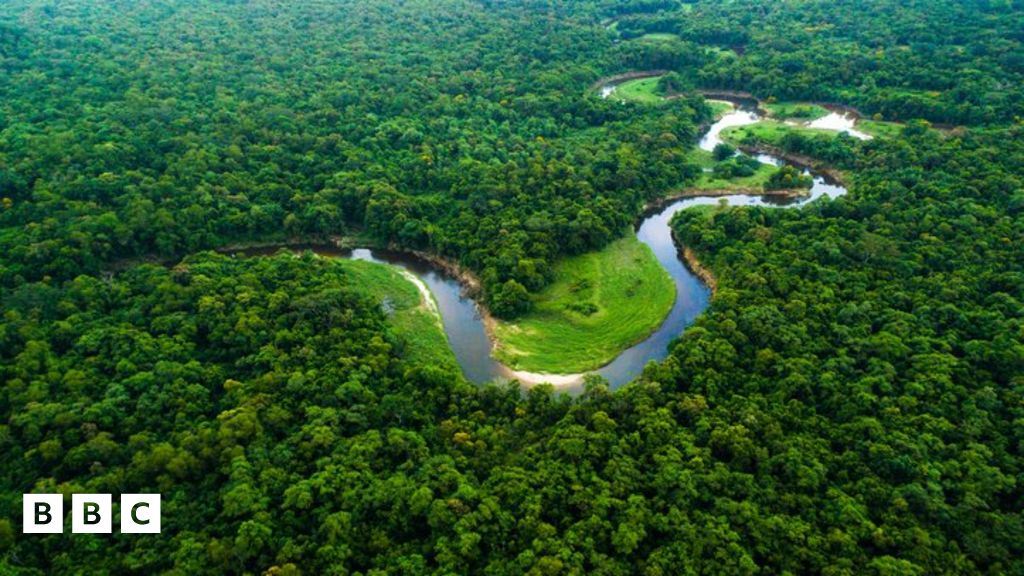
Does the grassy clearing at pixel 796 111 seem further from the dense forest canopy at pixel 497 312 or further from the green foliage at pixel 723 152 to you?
the green foliage at pixel 723 152

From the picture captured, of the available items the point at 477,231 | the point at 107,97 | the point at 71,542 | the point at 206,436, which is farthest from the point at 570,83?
the point at 71,542

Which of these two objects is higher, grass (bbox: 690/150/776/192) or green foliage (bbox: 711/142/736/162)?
green foliage (bbox: 711/142/736/162)

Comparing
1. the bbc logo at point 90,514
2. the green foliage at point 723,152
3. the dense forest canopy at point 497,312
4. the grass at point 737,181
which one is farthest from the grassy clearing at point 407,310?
the green foliage at point 723,152

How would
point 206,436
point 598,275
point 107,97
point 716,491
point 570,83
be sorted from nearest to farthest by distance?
1. point 716,491
2. point 206,436
3. point 598,275
4. point 107,97
5. point 570,83

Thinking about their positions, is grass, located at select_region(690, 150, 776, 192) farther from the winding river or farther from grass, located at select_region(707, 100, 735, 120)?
grass, located at select_region(707, 100, 735, 120)

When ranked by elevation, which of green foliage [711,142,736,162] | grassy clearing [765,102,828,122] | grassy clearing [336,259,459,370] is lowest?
grassy clearing [336,259,459,370]

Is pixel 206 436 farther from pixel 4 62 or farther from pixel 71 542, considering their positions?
pixel 4 62

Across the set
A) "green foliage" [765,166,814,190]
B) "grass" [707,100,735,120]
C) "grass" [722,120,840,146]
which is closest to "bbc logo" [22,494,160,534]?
"green foliage" [765,166,814,190]
